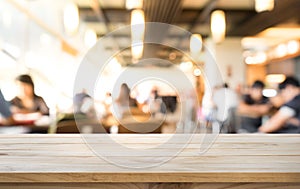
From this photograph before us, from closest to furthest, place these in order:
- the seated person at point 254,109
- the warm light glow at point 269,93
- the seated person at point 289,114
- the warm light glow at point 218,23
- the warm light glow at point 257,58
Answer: the seated person at point 289,114 < the warm light glow at point 218,23 < the seated person at point 254,109 < the warm light glow at point 269,93 < the warm light glow at point 257,58

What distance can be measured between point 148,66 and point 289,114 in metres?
2.85

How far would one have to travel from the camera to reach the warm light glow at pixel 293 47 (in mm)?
6981

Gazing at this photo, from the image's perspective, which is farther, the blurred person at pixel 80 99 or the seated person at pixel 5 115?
the seated person at pixel 5 115

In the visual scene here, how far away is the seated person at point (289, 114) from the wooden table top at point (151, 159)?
100 inches

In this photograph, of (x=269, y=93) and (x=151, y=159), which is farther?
(x=269, y=93)

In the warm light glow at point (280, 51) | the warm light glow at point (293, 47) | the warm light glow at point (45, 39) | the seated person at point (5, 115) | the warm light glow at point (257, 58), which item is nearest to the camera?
the seated person at point (5, 115)

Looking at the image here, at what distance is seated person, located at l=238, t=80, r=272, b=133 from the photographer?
409 cm

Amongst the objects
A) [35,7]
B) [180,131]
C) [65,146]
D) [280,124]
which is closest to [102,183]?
[65,146]

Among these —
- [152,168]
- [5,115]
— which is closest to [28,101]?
[5,115]

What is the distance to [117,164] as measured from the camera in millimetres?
610

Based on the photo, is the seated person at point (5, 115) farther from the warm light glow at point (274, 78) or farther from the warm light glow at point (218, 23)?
the warm light glow at point (274, 78)

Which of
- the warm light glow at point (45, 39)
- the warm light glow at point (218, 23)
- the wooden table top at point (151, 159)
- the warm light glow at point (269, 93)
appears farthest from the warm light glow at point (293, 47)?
the wooden table top at point (151, 159)

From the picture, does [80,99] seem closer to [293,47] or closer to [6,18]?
[6,18]

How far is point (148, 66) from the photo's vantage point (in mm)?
695
